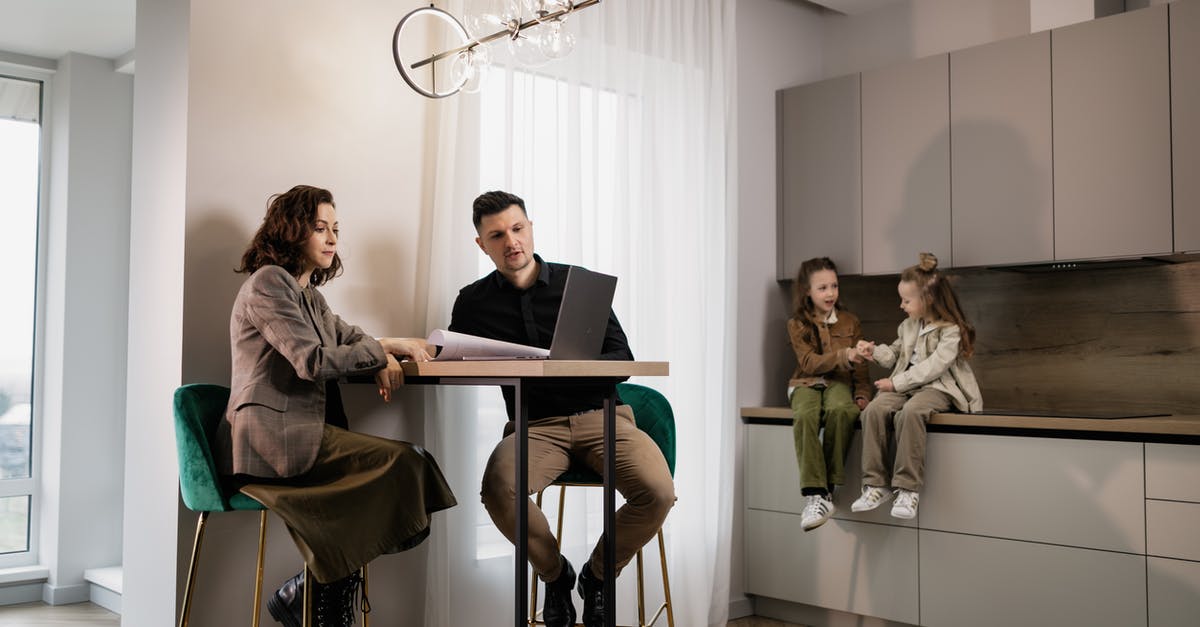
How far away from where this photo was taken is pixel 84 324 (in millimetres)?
4379

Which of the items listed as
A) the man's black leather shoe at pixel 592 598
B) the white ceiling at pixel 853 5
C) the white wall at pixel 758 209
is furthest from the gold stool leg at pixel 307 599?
the white ceiling at pixel 853 5

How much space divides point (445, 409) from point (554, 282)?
1.75 ft

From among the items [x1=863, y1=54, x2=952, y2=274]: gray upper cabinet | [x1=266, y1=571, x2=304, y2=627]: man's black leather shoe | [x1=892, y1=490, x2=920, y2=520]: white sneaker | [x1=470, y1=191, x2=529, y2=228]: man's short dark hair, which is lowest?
[x1=266, y1=571, x2=304, y2=627]: man's black leather shoe

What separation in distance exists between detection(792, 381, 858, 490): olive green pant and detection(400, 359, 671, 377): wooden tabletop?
1.41 meters

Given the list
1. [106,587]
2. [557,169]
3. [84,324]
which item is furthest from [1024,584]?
[84,324]

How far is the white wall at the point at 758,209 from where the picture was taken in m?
4.13

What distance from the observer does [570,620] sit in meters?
2.73

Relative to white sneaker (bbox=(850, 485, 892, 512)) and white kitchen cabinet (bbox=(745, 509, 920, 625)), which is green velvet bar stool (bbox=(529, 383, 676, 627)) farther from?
white kitchen cabinet (bbox=(745, 509, 920, 625))

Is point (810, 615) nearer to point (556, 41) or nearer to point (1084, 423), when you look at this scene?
point (1084, 423)

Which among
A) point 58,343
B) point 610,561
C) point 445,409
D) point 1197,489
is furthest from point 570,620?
point 58,343

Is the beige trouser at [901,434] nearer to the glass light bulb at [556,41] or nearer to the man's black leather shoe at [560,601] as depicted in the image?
the man's black leather shoe at [560,601]

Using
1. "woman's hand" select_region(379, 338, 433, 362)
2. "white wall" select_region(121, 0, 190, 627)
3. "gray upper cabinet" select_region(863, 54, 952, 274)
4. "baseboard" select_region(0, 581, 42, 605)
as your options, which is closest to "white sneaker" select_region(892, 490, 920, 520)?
"gray upper cabinet" select_region(863, 54, 952, 274)

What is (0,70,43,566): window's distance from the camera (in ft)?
14.4

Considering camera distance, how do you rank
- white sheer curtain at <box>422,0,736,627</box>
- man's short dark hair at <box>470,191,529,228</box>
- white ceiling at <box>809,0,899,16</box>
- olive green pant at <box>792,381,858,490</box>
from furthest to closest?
1. white ceiling at <box>809,0,899,16</box>
2. olive green pant at <box>792,381,858,490</box>
3. white sheer curtain at <box>422,0,736,627</box>
4. man's short dark hair at <box>470,191,529,228</box>
